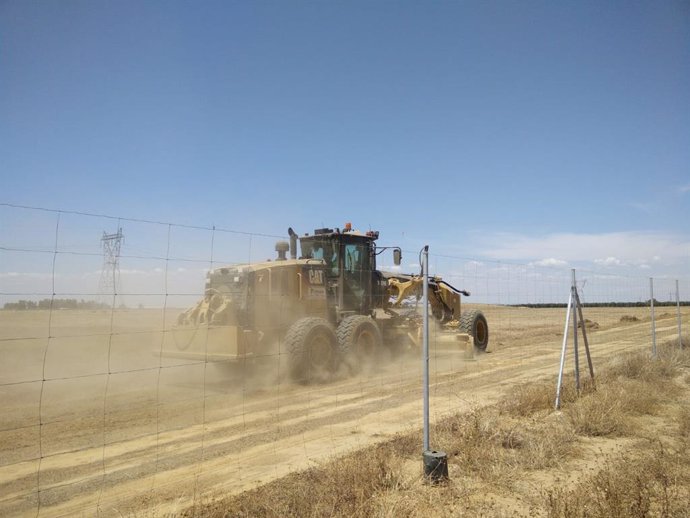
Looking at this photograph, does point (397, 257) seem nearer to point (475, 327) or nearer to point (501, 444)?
point (475, 327)

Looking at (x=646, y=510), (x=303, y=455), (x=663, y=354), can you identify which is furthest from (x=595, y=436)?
(x=663, y=354)

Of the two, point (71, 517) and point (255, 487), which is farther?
point (255, 487)

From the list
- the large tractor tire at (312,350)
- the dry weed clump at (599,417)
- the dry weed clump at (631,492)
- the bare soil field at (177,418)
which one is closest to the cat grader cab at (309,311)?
the large tractor tire at (312,350)

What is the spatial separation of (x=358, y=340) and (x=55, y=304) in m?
6.41

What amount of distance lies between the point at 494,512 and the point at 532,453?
151cm

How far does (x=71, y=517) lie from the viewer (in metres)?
4.25

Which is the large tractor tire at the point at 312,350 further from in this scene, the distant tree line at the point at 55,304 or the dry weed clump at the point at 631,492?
the dry weed clump at the point at 631,492

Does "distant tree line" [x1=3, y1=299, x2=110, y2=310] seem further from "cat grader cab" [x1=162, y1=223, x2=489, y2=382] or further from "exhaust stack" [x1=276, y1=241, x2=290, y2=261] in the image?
"exhaust stack" [x1=276, y1=241, x2=290, y2=261]

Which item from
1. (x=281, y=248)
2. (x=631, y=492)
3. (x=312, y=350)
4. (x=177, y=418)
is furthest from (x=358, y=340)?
(x=631, y=492)

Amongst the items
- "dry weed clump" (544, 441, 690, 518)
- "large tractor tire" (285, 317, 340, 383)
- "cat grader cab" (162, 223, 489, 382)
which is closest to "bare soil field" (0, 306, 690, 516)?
"large tractor tire" (285, 317, 340, 383)

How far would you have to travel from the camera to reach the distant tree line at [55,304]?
6184mm

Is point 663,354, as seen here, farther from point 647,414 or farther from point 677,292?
point 647,414

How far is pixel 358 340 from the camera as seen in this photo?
38.2ft

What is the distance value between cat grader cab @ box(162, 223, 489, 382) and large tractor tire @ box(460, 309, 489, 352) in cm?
84
